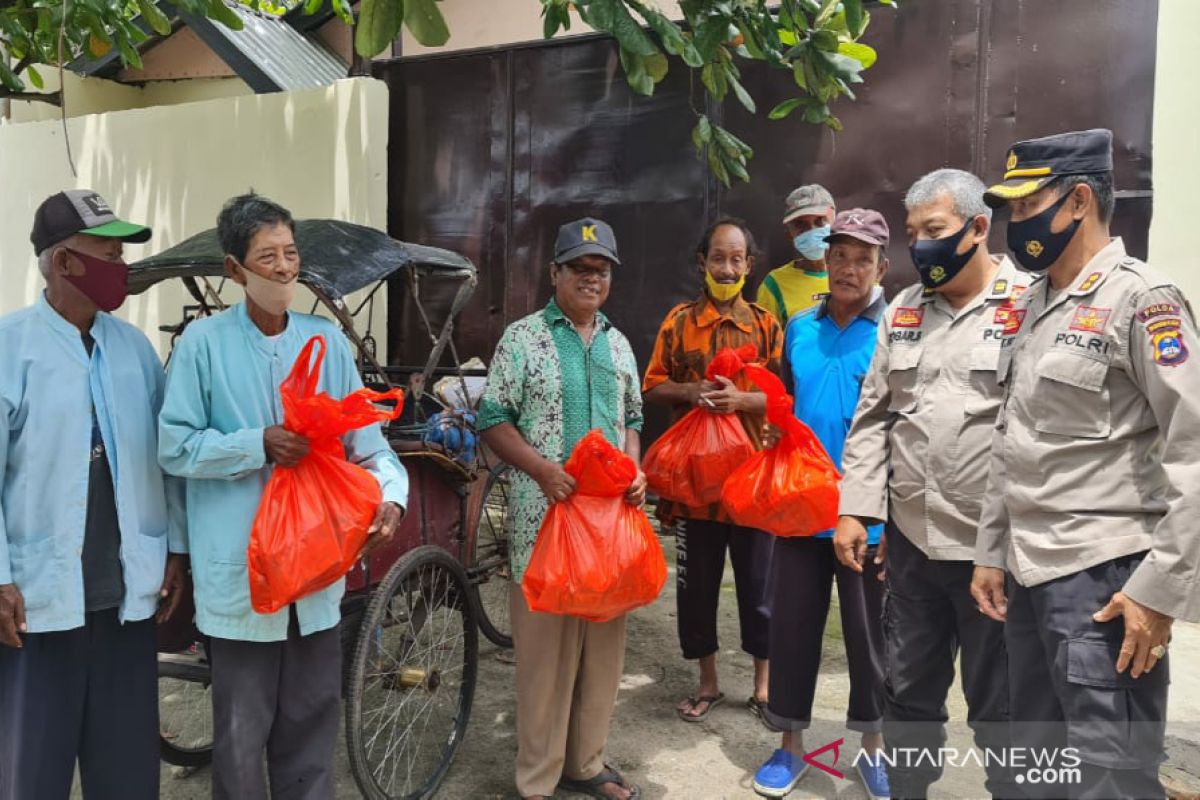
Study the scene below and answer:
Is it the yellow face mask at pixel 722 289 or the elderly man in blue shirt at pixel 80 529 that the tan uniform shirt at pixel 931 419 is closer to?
the yellow face mask at pixel 722 289

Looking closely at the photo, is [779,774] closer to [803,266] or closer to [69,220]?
[803,266]

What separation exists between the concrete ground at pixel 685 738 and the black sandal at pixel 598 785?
0.15ft

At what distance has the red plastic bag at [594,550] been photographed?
2754mm

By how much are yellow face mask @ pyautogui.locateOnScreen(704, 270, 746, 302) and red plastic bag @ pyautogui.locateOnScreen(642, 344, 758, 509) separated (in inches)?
9.3

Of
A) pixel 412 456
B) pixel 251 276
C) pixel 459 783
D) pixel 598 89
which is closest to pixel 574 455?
pixel 412 456

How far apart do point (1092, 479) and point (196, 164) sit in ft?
25.6

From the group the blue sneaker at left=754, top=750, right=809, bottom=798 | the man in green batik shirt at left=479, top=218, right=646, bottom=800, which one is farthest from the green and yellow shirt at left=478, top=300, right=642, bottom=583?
the blue sneaker at left=754, top=750, right=809, bottom=798

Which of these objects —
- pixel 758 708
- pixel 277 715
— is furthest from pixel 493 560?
pixel 277 715

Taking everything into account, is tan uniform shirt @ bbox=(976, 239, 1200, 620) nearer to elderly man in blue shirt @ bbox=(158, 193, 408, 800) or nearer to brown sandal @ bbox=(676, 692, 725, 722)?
elderly man in blue shirt @ bbox=(158, 193, 408, 800)

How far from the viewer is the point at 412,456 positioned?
328 centimetres

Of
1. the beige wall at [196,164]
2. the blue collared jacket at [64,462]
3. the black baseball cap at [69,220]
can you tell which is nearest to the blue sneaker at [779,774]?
the blue collared jacket at [64,462]

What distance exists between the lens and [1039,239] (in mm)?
2152

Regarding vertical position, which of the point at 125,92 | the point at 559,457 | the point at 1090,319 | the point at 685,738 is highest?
the point at 125,92

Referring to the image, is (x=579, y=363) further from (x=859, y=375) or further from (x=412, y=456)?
(x=859, y=375)
